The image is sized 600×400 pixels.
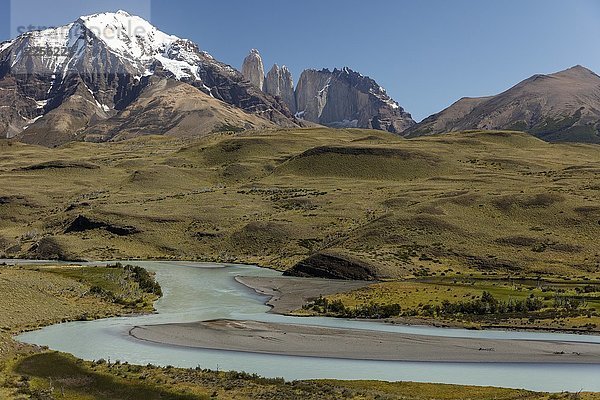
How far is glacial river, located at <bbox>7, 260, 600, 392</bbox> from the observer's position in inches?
2020

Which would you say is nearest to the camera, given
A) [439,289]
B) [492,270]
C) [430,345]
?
[430,345]

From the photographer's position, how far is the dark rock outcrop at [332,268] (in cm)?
12512

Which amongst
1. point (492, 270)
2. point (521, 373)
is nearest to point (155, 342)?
point (521, 373)

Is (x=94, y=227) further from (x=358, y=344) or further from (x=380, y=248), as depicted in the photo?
(x=358, y=344)

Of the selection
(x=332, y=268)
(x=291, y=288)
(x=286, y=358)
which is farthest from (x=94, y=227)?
(x=286, y=358)

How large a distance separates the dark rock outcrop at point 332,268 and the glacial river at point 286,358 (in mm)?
33823

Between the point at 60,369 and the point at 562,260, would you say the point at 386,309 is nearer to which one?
the point at 60,369

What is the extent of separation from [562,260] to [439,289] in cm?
4445

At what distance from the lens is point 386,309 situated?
85.1m

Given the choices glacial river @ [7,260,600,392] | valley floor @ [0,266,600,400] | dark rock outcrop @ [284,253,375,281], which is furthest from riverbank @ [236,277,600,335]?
valley floor @ [0,266,600,400]

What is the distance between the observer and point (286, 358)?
2331 inches

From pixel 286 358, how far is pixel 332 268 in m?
70.8

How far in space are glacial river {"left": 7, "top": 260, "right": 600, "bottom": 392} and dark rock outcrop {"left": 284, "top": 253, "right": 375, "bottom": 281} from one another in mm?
33823

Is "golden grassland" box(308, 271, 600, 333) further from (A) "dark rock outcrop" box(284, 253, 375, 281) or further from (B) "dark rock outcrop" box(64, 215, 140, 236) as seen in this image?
(B) "dark rock outcrop" box(64, 215, 140, 236)
